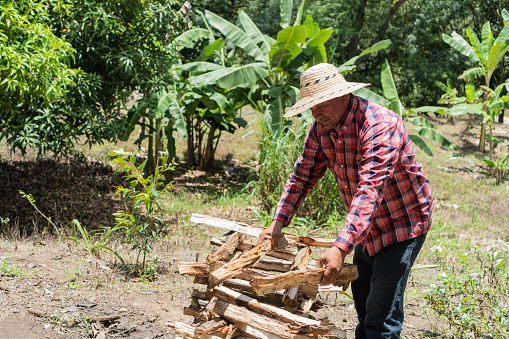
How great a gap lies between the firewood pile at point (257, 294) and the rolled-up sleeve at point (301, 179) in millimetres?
203

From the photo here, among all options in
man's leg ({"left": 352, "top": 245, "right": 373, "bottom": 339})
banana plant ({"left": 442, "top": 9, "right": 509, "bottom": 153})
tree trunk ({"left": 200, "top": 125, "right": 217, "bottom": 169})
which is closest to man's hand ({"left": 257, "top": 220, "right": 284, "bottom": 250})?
man's leg ({"left": 352, "top": 245, "right": 373, "bottom": 339})

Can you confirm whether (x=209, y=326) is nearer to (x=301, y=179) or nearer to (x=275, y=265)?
(x=275, y=265)

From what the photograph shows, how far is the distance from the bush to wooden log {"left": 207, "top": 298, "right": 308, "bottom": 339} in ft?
13.2

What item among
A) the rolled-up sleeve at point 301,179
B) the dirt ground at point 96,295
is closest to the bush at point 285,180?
the dirt ground at point 96,295

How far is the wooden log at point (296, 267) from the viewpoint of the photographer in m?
2.71

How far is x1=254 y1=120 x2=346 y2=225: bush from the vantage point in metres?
6.90

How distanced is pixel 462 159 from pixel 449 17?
8.11m

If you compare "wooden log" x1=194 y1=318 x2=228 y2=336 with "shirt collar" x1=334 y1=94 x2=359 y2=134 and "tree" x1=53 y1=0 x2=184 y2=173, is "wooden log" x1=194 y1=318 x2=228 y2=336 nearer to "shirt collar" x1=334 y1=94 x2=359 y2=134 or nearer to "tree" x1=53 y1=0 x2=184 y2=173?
"shirt collar" x1=334 y1=94 x2=359 y2=134

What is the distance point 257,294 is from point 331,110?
108 centimetres

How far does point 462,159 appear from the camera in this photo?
13.0 metres

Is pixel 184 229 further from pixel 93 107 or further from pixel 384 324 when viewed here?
pixel 384 324

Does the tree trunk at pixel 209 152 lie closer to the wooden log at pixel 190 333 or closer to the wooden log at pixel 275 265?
the wooden log at pixel 275 265

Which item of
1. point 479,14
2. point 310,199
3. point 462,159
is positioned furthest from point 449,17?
point 310,199

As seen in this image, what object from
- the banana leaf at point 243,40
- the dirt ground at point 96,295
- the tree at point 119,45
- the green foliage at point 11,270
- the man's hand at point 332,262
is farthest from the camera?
the banana leaf at point 243,40
